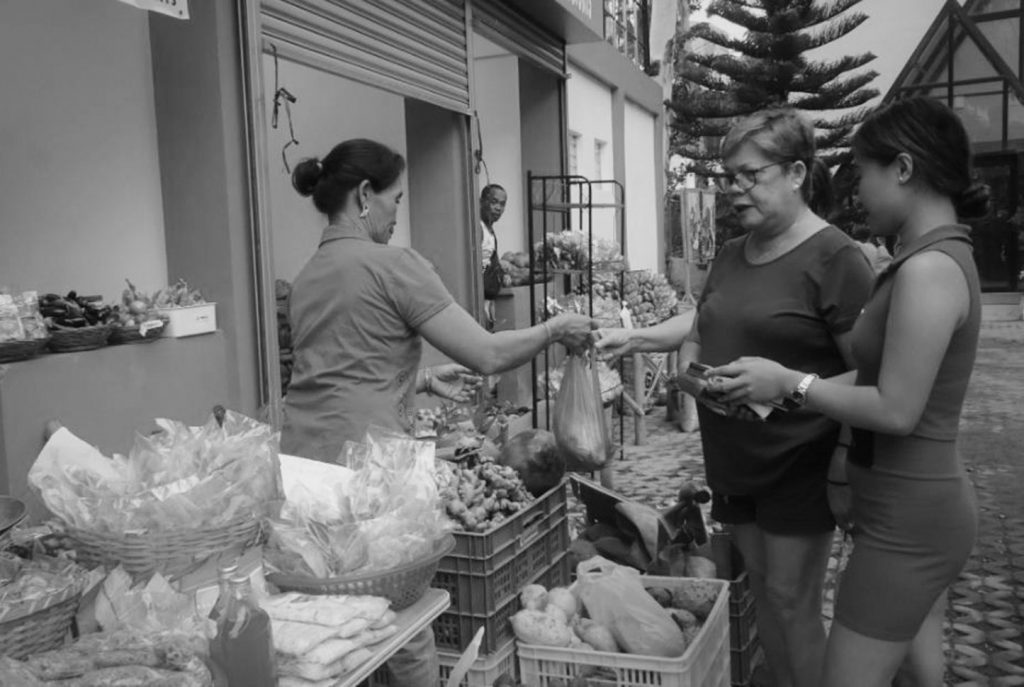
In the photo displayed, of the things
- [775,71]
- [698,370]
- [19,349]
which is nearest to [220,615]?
[698,370]

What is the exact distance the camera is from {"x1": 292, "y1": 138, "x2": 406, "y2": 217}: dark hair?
2.69 m

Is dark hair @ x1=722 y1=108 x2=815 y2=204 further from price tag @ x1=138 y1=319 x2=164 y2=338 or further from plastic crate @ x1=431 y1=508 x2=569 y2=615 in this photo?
price tag @ x1=138 y1=319 x2=164 y2=338

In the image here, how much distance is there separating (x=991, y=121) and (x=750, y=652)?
19.6 metres

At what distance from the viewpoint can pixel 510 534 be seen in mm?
2809

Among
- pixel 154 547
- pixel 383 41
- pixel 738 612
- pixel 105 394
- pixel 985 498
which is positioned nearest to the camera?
pixel 154 547

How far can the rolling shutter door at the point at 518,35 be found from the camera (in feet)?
24.7

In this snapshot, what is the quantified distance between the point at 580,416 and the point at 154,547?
1751mm

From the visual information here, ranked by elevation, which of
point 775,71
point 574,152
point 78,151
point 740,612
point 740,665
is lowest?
point 740,665

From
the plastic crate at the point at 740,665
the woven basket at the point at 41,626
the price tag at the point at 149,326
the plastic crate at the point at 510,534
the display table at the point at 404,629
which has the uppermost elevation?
the price tag at the point at 149,326

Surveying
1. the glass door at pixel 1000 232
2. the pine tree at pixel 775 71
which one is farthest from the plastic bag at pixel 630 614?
the glass door at pixel 1000 232

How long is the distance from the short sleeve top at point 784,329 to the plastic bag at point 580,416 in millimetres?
567

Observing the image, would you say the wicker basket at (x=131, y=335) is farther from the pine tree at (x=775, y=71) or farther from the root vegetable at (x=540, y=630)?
the pine tree at (x=775, y=71)

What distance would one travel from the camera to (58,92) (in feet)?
14.0

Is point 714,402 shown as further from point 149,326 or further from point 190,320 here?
point 190,320
